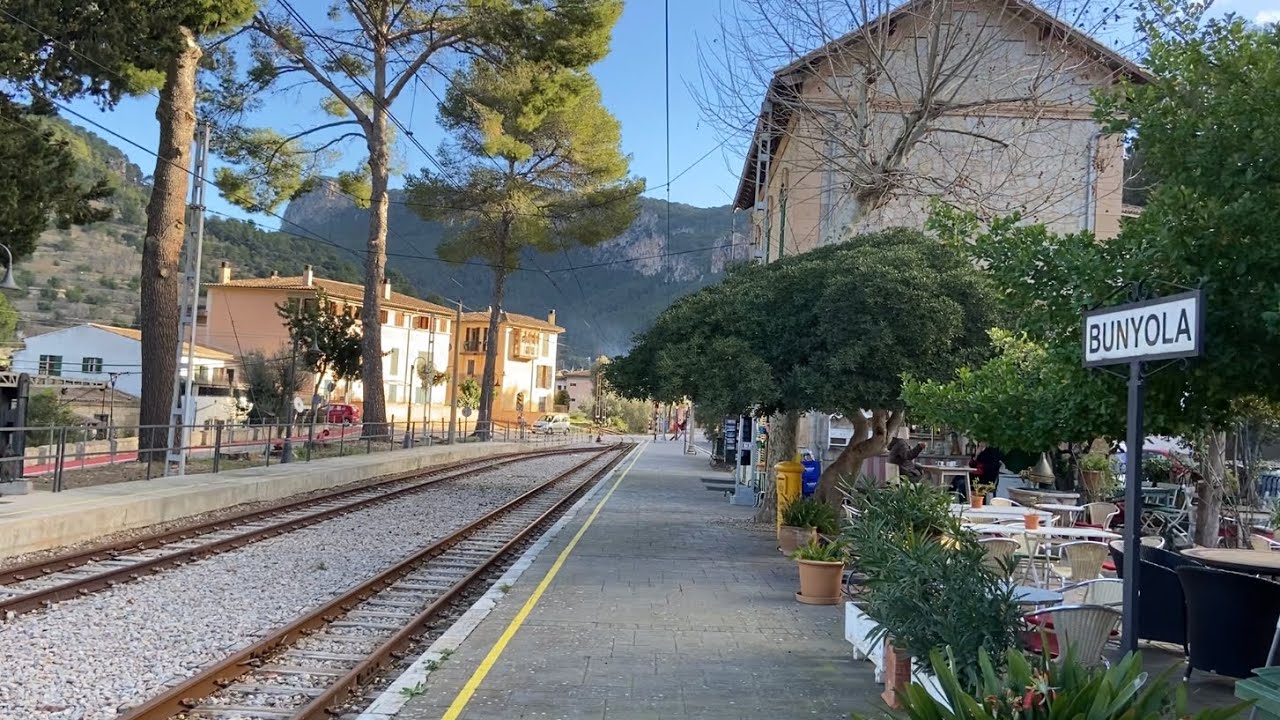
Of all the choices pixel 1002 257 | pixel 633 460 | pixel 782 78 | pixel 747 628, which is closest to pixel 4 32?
pixel 782 78

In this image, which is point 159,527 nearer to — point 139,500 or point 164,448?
point 139,500

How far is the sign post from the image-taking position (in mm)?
3707

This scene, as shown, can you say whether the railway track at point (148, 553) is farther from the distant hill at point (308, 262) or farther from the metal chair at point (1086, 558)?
the distant hill at point (308, 262)

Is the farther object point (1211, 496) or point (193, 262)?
point (193, 262)

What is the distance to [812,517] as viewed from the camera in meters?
13.0

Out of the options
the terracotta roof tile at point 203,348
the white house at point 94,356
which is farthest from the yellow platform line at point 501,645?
the white house at point 94,356

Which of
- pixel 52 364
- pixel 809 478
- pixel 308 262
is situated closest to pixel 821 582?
pixel 809 478

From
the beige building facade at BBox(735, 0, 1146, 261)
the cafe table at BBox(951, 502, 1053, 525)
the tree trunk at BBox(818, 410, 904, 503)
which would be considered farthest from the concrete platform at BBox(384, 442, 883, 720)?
the beige building facade at BBox(735, 0, 1146, 261)

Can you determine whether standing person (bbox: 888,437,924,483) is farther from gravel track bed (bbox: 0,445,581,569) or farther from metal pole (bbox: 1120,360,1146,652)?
metal pole (bbox: 1120,360,1146,652)

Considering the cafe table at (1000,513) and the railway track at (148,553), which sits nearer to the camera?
the railway track at (148,553)

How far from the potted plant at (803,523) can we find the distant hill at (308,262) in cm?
3624

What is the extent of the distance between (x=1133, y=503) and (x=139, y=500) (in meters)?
13.7

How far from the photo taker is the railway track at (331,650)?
242 inches

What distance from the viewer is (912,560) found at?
5.27m
